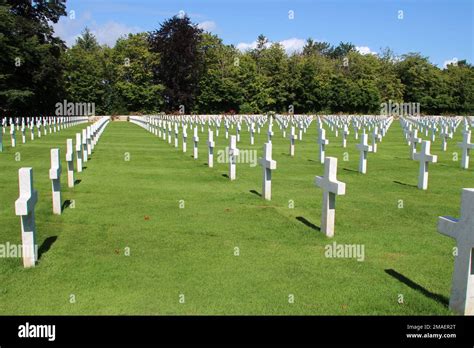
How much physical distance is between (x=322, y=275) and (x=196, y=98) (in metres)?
73.3

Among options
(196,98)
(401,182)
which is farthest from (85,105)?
(401,182)

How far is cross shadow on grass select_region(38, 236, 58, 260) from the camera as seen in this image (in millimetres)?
6766

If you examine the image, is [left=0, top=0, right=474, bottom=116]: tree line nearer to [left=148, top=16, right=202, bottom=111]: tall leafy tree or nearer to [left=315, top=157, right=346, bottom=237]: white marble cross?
[left=148, top=16, right=202, bottom=111]: tall leafy tree

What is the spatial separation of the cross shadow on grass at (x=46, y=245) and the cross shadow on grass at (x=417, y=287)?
4.41 metres

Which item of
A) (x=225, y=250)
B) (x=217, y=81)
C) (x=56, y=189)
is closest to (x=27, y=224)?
(x=225, y=250)

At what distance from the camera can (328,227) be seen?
7.75 metres

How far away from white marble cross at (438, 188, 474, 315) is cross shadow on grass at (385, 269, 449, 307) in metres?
0.33

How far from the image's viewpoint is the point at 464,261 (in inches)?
184

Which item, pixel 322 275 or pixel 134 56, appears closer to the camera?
pixel 322 275

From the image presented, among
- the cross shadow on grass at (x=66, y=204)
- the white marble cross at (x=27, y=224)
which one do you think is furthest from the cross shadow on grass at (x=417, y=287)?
the cross shadow on grass at (x=66, y=204)

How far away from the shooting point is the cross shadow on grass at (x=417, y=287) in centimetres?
520

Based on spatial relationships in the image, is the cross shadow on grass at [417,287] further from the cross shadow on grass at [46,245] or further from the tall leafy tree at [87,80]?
the tall leafy tree at [87,80]

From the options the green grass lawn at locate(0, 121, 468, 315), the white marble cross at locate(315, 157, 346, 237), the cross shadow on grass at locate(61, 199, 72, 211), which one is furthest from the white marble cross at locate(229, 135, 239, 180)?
the white marble cross at locate(315, 157, 346, 237)
